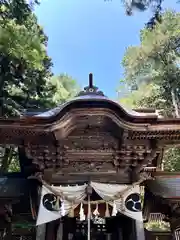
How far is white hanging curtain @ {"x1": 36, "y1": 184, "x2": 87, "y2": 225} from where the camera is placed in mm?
5393

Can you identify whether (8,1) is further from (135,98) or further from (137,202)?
(135,98)

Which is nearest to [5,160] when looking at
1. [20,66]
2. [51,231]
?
[20,66]

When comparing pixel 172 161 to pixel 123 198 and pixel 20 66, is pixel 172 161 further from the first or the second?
pixel 123 198

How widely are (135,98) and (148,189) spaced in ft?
47.4

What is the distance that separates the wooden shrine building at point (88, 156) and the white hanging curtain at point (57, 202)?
0.18ft

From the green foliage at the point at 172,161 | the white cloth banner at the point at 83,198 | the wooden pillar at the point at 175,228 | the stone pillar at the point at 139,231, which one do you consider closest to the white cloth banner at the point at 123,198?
the white cloth banner at the point at 83,198

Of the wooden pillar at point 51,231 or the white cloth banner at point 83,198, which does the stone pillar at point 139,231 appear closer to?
the white cloth banner at point 83,198

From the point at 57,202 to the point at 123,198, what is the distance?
4.43 feet

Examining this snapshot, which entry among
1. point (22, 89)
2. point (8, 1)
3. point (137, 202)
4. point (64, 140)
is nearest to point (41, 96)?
point (22, 89)

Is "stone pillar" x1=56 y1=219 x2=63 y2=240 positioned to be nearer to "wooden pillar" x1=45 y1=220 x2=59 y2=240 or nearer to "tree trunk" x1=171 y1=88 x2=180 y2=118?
"wooden pillar" x1=45 y1=220 x2=59 y2=240

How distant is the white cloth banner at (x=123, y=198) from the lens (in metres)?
5.50

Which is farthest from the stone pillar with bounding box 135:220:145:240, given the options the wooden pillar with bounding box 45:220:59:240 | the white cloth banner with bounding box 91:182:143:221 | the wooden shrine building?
the wooden pillar with bounding box 45:220:59:240

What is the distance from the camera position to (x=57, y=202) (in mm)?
5551

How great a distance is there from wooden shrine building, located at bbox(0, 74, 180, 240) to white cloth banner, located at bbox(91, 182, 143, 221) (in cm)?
4
